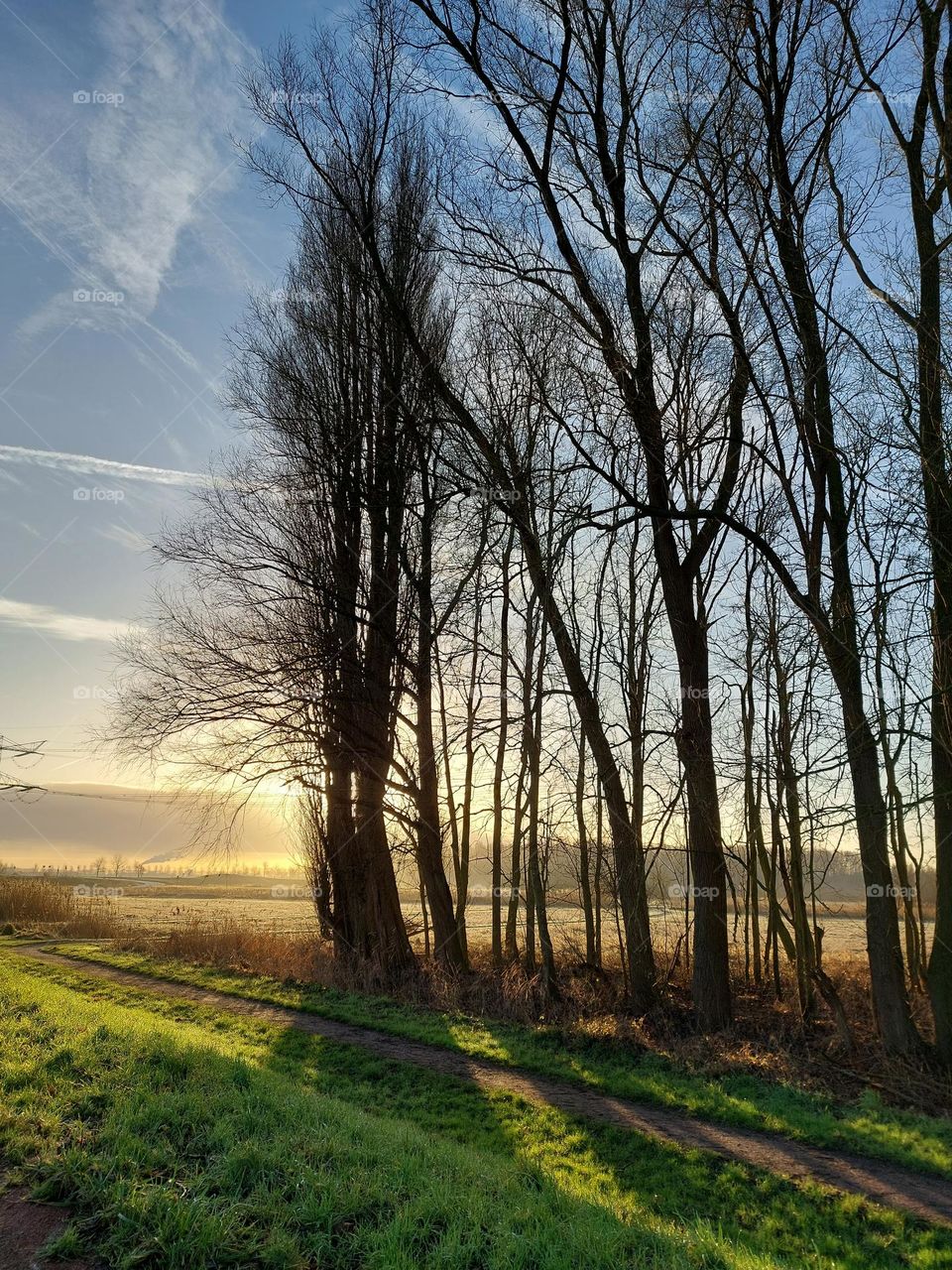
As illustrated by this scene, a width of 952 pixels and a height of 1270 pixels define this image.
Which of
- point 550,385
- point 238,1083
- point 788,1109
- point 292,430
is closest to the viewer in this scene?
point 238,1083

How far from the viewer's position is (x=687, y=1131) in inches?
303

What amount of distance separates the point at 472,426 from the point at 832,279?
548 centimetres

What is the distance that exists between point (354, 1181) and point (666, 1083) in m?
5.70

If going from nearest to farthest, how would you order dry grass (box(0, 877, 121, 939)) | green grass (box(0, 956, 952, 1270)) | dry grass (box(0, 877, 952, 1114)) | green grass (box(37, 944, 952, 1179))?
green grass (box(0, 956, 952, 1270)) → green grass (box(37, 944, 952, 1179)) → dry grass (box(0, 877, 952, 1114)) → dry grass (box(0, 877, 121, 939))

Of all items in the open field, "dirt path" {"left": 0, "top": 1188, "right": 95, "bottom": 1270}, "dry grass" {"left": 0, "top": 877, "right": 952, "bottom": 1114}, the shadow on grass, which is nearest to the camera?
"dirt path" {"left": 0, "top": 1188, "right": 95, "bottom": 1270}

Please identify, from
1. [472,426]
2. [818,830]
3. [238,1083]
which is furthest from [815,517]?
[238,1083]

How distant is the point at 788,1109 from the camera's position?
324 inches

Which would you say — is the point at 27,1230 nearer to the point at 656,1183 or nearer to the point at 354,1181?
the point at 354,1181

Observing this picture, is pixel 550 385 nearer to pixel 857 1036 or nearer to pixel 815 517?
pixel 815 517

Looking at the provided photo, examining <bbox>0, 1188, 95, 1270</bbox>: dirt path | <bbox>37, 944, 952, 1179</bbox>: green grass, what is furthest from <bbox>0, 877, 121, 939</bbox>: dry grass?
<bbox>0, 1188, 95, 1270</bbox>: dirt path

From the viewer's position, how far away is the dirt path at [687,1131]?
6.43 m

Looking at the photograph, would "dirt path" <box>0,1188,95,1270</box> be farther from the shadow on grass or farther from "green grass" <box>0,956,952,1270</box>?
the shadow on grass

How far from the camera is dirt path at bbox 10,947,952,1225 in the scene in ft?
21.1

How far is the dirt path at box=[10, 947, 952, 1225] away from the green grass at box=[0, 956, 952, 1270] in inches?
12.3
